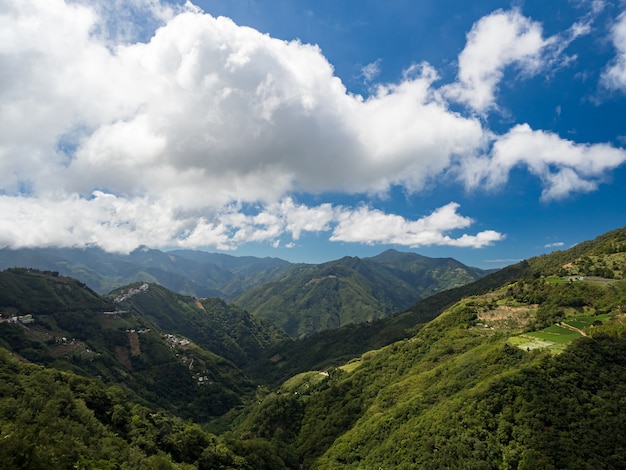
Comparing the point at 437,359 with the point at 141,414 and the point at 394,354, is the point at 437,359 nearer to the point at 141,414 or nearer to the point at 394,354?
the point at 394,354

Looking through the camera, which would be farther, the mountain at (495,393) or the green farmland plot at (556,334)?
the green farmland plot at (556,334)

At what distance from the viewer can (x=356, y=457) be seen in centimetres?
10106

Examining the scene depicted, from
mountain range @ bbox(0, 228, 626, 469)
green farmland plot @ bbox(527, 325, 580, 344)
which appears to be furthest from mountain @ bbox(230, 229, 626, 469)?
green farmland plot @ bbox(527, 325, 580, 344)

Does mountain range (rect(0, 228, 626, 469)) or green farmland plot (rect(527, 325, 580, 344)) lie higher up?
green farmland plot (rect(527, 325, 580, 344))

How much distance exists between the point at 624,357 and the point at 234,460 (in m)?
103

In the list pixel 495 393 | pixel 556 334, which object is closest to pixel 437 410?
pixel 495 393

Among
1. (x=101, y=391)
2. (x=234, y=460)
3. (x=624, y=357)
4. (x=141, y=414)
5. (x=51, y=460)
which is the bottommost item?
(x=234, y=460)

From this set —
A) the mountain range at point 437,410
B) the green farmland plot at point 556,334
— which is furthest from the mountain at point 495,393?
the green farmland plot at point 556,334

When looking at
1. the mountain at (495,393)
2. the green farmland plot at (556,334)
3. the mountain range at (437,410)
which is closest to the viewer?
the mountain range at (437,410)

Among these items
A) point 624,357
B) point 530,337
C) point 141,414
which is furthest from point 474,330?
point 141,414

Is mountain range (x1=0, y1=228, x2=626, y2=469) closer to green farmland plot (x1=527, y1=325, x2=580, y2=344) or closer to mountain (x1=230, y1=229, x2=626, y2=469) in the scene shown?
mountain (x1=230, y1=229, x2=626, y2=469)

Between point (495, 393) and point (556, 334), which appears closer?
point (495, 393)

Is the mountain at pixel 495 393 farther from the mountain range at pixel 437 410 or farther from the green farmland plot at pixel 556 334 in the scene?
the green farmland plot at pixel 556 334

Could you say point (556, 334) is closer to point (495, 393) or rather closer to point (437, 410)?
point (495, 393)
